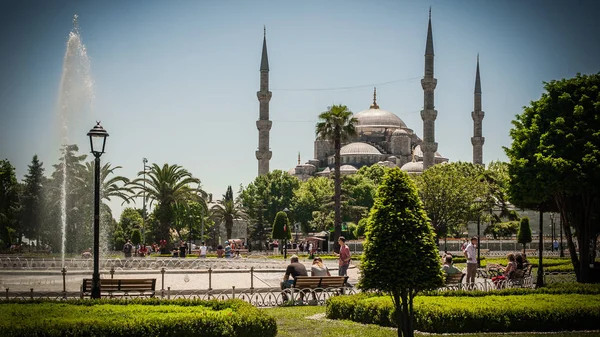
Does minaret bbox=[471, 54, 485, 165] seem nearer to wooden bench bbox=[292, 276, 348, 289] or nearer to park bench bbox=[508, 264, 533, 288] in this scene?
park bench bbox=[508, 264, 533, 288]

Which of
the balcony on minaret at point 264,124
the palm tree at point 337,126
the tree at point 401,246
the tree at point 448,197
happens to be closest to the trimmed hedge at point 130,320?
the tree at point 401,246

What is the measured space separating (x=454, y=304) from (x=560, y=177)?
349 inches

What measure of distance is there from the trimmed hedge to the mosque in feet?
197

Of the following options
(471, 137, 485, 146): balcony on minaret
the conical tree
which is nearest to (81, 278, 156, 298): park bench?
the conical tree

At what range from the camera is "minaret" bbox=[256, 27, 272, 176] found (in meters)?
71.6

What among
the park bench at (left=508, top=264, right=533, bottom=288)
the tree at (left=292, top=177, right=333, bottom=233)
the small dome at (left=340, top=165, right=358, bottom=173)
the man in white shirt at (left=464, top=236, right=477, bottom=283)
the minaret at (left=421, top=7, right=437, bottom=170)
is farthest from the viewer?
the small dome at (left=340, top=165, right=358, bottom=173)

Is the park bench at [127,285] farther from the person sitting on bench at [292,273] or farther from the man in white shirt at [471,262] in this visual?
the man in white shirt at [471,262]

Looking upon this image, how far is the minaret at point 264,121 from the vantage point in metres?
71.6

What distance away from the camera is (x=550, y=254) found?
36.7 metres

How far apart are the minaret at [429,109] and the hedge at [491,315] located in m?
57.9

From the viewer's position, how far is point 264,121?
7200 cm

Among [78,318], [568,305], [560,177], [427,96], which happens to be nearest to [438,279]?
[568,305]

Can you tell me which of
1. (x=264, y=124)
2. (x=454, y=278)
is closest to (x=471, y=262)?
(x=454, y=278)

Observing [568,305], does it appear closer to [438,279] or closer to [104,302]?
[438,279]
